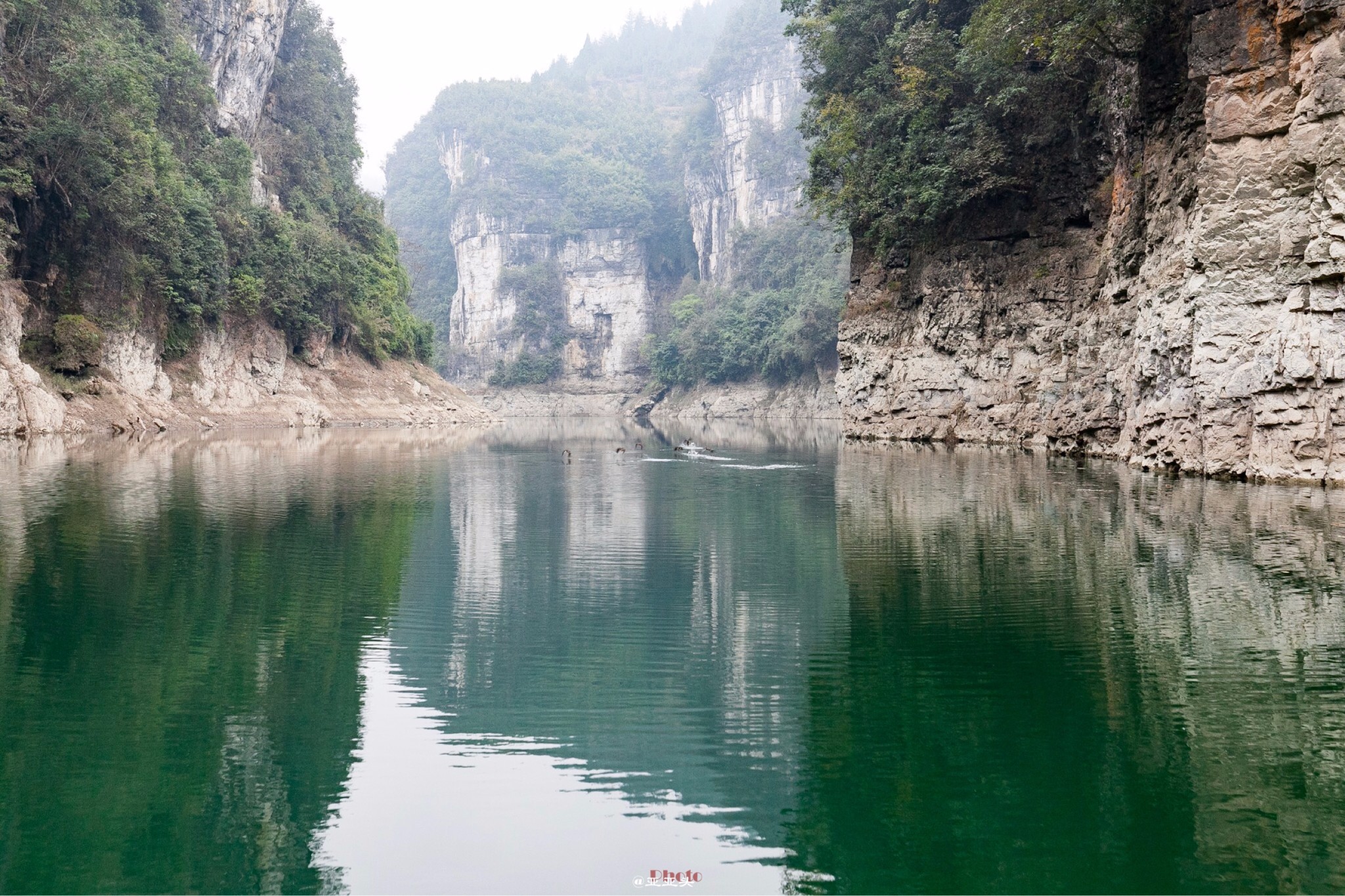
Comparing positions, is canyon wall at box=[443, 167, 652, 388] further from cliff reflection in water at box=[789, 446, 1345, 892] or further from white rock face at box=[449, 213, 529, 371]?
cliff reflection in water at box=[789, 446, 1345, 892]

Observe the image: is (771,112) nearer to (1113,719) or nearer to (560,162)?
(560,162)

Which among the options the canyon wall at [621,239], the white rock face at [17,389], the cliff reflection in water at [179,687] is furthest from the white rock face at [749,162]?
the cliff reflection in water at [179,687]

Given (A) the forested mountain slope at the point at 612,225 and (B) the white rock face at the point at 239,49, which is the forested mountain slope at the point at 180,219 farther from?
(A) the forested mountain slope at the point at 612,225

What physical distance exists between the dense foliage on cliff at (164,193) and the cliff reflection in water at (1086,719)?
1340 inches

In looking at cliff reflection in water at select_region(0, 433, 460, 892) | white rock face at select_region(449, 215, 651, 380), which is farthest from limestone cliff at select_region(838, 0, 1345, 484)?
white rock face at select_region(449, 215, 651, 380)

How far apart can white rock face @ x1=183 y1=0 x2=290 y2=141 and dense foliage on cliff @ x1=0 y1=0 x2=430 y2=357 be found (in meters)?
3.16

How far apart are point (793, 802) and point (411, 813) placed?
178 centimetres

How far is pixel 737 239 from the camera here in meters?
113

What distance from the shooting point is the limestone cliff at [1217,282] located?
54.1 feet

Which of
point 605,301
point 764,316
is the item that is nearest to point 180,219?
point 764,316

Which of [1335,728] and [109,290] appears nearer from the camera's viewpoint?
[1335,728]

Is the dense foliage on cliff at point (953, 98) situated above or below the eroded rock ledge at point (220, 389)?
above

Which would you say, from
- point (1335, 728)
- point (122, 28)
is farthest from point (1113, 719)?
point (122, 28)

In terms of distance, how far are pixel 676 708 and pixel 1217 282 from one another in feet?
53.8
